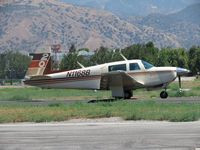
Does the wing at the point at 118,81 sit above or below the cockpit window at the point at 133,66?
below

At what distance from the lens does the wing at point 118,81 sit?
32000 mm

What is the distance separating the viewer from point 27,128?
61.9 feet

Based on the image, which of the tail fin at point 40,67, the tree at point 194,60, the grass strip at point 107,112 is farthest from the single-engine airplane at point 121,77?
the tree at point 194,60

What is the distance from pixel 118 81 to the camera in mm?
32625

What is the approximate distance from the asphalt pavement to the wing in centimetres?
1140

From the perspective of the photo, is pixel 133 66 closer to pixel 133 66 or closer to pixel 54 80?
pixel 133 66

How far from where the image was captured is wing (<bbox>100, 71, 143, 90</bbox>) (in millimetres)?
32000

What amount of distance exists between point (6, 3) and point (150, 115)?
10590 millimetres

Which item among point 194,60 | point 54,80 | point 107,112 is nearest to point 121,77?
point 54,80

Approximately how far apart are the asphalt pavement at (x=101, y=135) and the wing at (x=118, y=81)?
11398 millimetres

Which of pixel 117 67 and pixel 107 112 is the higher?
pixel 117 67

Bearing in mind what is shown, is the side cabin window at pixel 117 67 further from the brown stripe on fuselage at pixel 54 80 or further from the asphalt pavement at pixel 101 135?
the asphalt pavement at pixel 101 135

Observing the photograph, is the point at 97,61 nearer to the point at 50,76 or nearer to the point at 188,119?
the point at 50,76

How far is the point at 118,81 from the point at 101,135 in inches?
663
